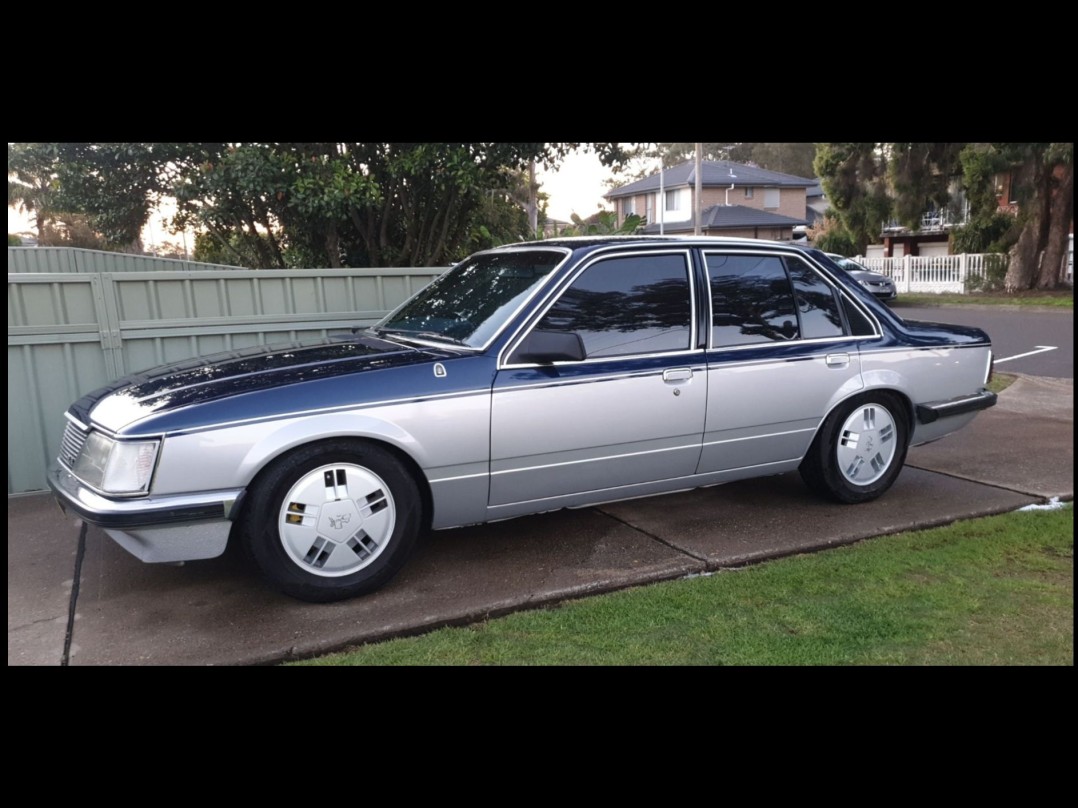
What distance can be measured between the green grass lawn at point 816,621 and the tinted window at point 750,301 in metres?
1.30

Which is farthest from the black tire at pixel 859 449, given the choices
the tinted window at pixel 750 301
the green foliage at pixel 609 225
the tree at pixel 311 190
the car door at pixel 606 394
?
the tree at pixel 311 190

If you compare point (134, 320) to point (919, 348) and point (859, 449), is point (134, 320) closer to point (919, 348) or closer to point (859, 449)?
point (859, 449)

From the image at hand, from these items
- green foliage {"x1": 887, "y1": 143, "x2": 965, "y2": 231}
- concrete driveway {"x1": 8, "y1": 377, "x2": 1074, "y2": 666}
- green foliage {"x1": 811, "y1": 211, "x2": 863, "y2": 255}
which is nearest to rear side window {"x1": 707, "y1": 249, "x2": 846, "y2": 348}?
concrete driveway {"x1": 8, "y1": 377, "x2": 1074, "y2": 666}

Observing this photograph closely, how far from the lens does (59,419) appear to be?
5832 millimetres

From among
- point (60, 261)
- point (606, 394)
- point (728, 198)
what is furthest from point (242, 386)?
point (728, 198)

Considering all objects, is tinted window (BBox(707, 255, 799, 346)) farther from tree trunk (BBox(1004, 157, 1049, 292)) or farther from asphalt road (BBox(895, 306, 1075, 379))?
tree trunk (BBox(1004, 157, 1049, 292))

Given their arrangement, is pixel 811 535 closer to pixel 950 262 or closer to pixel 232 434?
pixel 232 434

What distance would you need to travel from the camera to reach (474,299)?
15.5 feet

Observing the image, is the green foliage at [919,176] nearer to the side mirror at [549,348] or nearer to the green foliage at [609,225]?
the green foliage at [609,225]

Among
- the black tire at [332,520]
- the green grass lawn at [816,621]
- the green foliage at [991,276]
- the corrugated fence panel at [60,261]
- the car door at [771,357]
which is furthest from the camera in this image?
the green foliage at [991,276]

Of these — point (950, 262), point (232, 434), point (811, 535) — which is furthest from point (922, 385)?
point (950, 262)

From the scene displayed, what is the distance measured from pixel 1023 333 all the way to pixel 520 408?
16.2m

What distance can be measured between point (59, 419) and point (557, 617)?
4055 mm

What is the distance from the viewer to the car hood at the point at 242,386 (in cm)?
365
